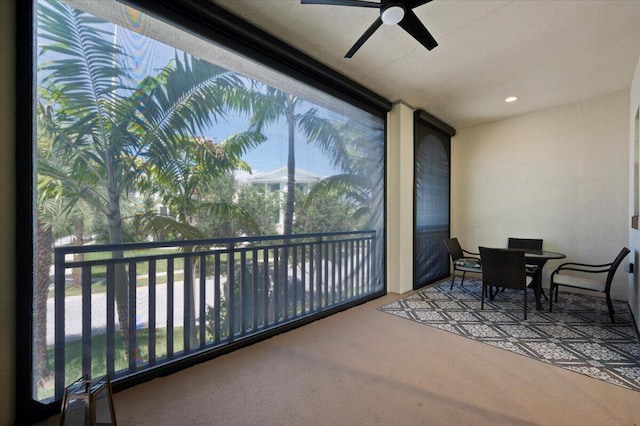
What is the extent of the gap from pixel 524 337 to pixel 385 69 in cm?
309

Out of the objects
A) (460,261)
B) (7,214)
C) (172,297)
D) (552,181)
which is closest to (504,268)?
(460,261)

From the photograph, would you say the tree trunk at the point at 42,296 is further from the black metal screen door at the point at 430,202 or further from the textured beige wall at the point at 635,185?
the textured beige wall at the point at 635,185

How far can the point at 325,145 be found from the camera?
308 cm

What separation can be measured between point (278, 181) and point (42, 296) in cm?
179

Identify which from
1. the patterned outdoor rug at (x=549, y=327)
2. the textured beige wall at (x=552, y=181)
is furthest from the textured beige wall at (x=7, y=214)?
the textured beige wall at (x=552, y=181)

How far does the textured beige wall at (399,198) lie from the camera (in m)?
3.87

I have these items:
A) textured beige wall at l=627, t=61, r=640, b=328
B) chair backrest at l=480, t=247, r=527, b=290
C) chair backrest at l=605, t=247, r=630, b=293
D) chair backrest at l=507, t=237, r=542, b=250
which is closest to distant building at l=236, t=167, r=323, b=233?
chair backrest at l=480, t=247, r=527, b=290

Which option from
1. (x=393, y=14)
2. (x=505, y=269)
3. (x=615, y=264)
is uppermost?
(x=393, y=14)

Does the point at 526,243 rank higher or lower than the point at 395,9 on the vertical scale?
lower

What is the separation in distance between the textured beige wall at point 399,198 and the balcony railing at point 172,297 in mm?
1253

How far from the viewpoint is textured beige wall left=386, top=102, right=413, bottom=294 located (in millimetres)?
3867

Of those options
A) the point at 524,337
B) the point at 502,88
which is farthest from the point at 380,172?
the point at 524,337

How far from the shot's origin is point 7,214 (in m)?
1.43

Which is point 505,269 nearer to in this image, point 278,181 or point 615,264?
point 615,264
